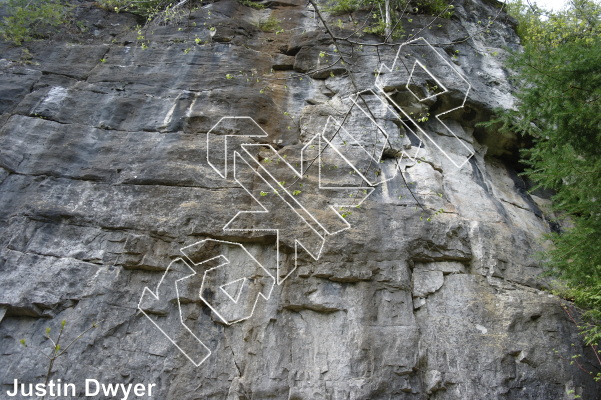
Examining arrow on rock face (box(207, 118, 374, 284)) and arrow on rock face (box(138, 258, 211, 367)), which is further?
arrow on rock face (box(207, 118, 374, 284))

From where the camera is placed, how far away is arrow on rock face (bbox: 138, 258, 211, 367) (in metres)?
4.89

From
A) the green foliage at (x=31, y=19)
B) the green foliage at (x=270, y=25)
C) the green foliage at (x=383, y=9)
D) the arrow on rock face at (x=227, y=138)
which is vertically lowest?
the green foliage at (x=31, y=19)

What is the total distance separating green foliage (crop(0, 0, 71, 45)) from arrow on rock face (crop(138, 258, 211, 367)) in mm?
5455

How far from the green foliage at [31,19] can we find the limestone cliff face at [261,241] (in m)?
0.39

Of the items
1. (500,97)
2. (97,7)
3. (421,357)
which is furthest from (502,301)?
(97,7)

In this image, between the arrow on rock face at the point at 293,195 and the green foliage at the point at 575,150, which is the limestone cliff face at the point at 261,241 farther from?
the green foliage at the point at 575,150

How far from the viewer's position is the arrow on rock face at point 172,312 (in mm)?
4895

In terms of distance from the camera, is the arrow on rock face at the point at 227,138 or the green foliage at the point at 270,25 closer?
the arrow on rock face at the point at 227,138

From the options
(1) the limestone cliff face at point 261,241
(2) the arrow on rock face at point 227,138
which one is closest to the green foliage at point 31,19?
(1) the limestone cliff face at point 261,241

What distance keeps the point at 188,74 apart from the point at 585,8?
8.61 m

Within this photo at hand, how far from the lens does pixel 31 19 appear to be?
830cm

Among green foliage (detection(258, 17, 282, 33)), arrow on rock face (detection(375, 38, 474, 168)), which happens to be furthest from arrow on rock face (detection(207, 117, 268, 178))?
green foliage (detection(258, 17, 282, 33))

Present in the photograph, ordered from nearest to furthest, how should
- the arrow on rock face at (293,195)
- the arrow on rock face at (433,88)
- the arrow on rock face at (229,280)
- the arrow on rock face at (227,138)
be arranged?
the arrow on rock face at (229,280), the arrow on rock face at (293,195), the arrow on rock face at (227,138), the arrow on rock face at (433,88)
